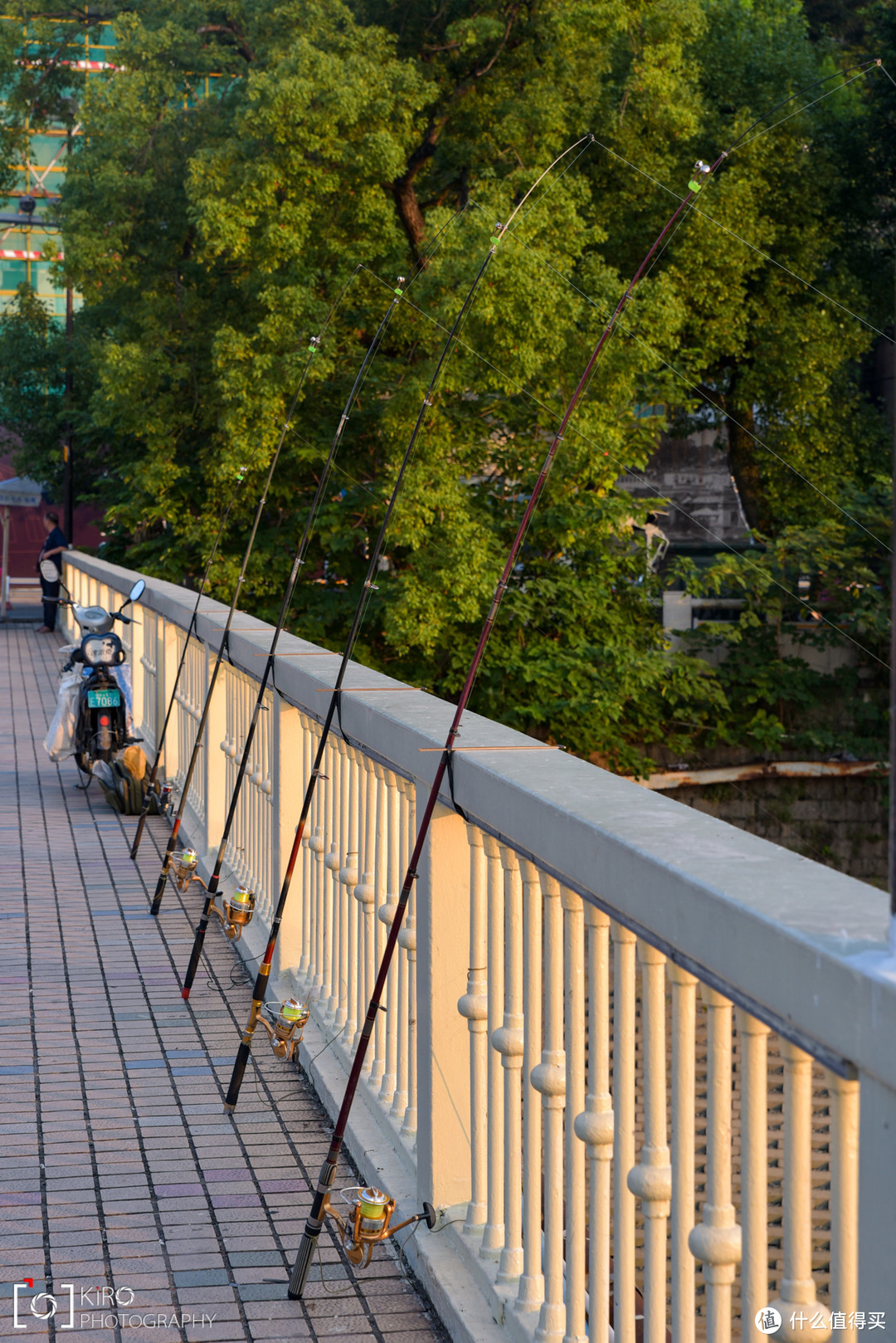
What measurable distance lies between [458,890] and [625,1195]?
0.99 metres

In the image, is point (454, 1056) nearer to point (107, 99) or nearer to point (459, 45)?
point (459, 45)

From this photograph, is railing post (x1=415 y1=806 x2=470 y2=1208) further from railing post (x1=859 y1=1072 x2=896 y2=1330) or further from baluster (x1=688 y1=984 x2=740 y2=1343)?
railing post (x1=859 y1=1072 x2=896 y2=1330)

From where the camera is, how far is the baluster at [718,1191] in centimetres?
173

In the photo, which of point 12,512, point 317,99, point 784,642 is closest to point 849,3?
point 784,642

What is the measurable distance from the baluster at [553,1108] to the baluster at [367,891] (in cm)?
131

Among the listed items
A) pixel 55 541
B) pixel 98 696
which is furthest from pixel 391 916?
pixel 55 541

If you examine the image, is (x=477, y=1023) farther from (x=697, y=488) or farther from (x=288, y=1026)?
(x=697, y=488)

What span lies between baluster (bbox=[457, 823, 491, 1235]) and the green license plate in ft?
22.4

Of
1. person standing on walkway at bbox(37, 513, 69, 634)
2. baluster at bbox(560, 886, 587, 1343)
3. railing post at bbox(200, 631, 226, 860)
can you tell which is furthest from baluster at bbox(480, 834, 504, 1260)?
person standing on walkway at bbox(37, 513, 69, 634)

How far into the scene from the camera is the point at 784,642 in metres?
26.2

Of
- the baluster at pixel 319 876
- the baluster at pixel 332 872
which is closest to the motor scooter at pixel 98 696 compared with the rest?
the baluster at pixel 319 876

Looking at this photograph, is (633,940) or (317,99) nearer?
(633,940)

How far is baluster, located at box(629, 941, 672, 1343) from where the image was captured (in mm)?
1900

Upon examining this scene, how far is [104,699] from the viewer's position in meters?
9.41
